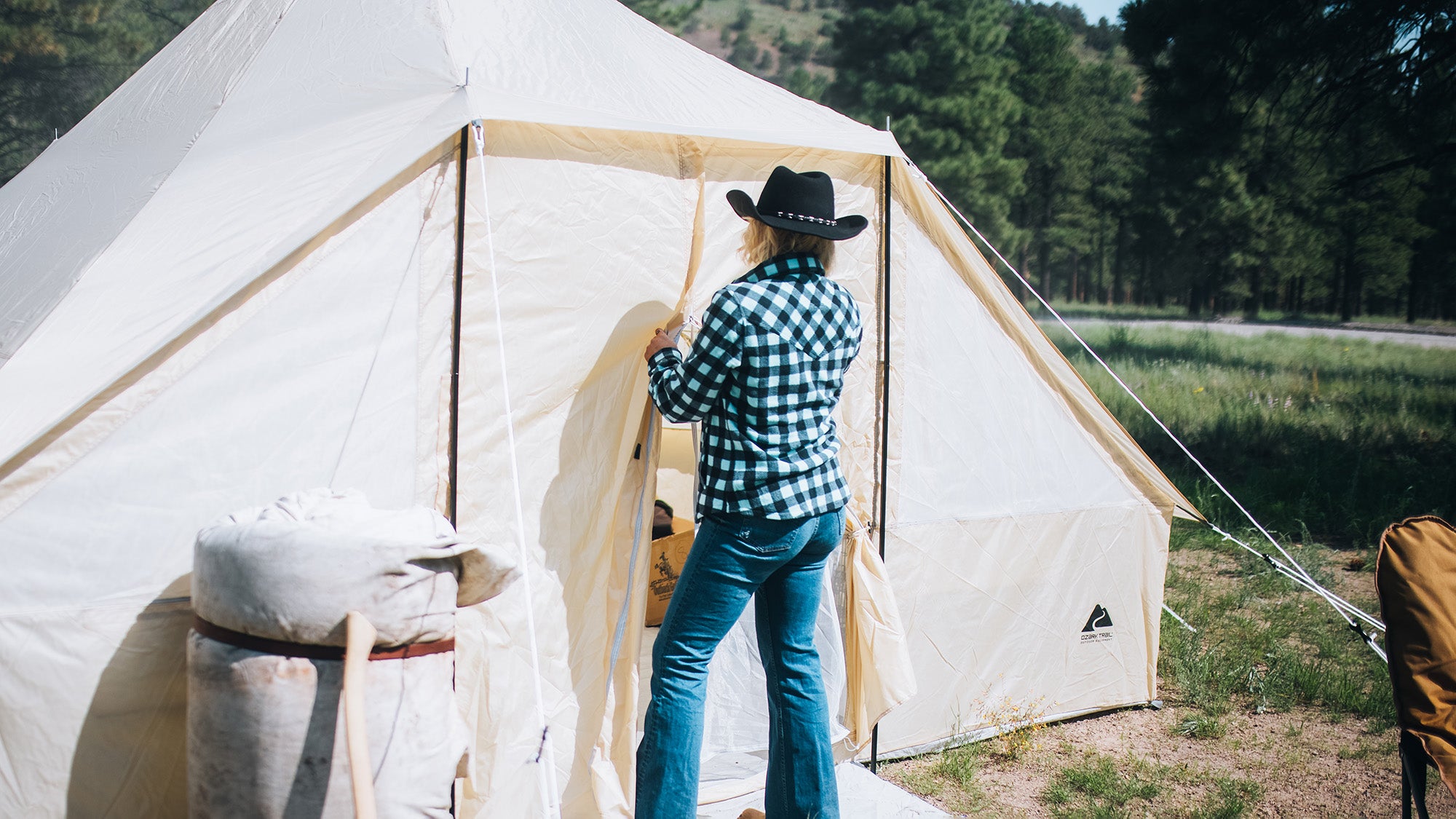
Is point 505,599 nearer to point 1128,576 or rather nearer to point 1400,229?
point 1128,576

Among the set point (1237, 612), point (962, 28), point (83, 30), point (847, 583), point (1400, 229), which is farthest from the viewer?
point (962, 28)

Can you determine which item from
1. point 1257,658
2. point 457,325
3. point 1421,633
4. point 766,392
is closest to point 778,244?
point 766,392

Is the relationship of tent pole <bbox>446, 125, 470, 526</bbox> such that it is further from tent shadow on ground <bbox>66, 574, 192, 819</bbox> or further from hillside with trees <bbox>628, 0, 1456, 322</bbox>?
hillside with trees <bbox>628, 0, 1456, 322</bbox>

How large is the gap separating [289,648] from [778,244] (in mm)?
1408

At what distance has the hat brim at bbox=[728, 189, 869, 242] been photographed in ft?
8.13

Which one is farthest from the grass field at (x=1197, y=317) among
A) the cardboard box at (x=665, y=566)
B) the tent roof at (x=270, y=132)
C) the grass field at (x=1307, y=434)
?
the tent roof at (x=270, y=132)

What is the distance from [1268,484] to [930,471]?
5358 millimetres

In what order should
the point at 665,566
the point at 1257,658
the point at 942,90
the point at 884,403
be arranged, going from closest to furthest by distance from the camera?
the point at 884,403 → the point at 665,566 → the point at 1257,658 → the point at 942,90

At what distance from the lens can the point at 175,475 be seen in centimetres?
242

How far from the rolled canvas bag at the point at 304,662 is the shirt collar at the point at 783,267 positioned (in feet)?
3.08

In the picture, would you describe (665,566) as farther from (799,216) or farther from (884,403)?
(799,216)

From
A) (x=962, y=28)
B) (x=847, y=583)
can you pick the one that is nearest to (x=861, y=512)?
(x=847, y=583)

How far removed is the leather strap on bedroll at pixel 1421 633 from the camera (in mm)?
2535

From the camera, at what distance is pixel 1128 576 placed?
3.98 meters
